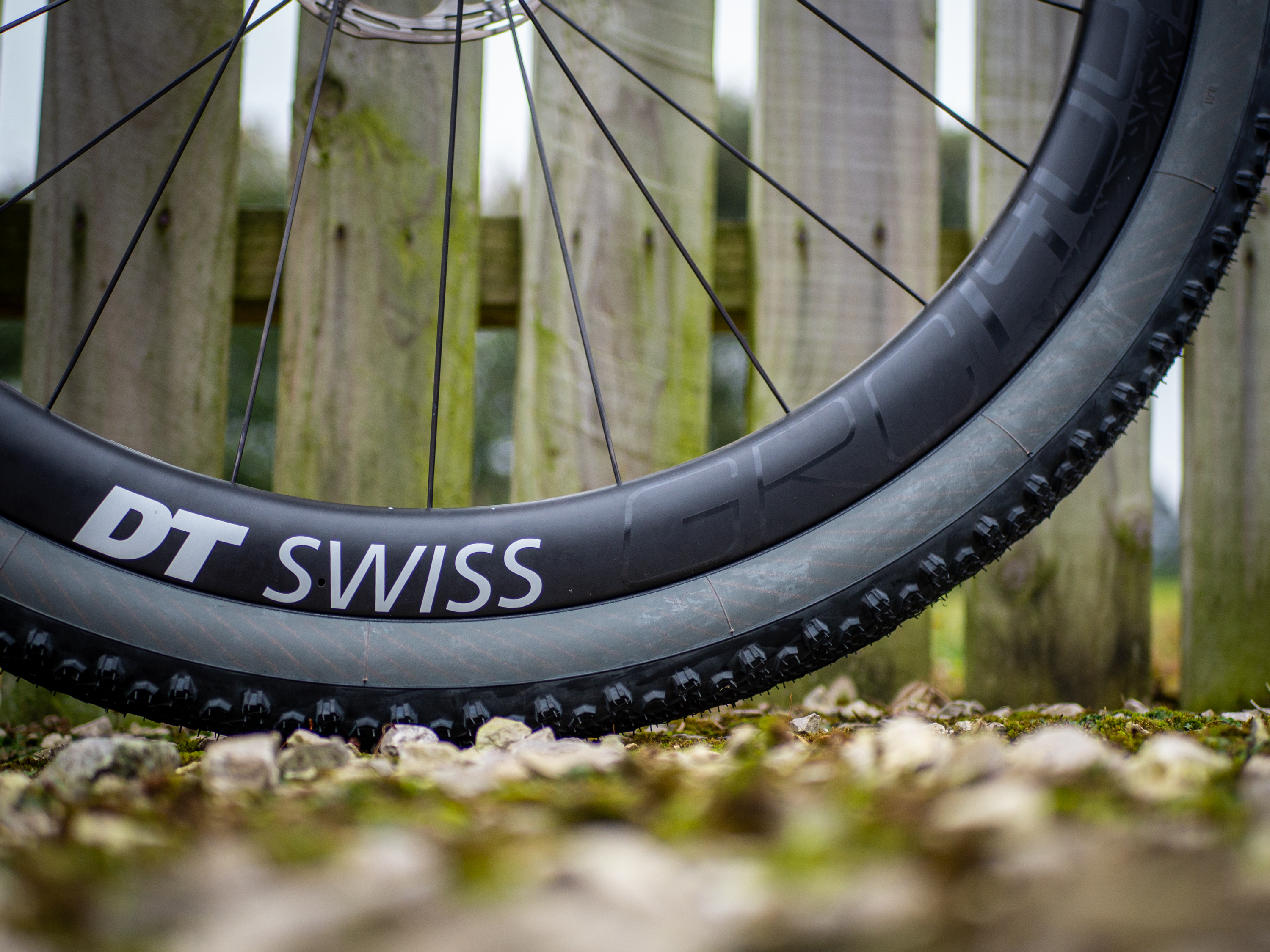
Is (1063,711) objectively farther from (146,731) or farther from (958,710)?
(146,731)

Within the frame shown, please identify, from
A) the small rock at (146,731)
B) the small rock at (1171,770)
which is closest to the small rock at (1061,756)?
the small rock at (1171,770)

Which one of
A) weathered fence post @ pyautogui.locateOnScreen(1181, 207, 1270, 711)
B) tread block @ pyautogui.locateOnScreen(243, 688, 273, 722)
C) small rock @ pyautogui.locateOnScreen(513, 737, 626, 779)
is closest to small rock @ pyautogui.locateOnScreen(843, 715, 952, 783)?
small rock @ pyautogui.locateOnScreen(513, 737, 626, 779)

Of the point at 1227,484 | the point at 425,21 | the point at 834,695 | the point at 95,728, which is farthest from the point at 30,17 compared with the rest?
the point at 1227,484

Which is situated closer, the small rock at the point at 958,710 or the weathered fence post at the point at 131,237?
the small rock at the point at 958,710

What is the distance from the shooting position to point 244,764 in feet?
1.78

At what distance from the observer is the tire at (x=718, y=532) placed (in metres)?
0.75

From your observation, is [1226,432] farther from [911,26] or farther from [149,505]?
[149,505]

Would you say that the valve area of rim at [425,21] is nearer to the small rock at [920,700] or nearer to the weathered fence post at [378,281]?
the weathered fence post at [378,281]

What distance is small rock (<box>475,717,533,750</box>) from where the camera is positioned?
0.72 m

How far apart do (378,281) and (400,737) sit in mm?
866

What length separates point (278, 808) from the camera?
0.44 meters

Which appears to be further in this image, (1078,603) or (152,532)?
→ (1078,603)

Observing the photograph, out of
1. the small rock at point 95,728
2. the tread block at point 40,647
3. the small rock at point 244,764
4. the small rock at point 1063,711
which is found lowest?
the small rock at point 95,728

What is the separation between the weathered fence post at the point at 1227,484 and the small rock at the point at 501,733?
119cm
